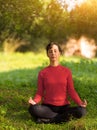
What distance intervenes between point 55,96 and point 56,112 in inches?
12.3

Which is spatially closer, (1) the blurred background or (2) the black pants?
(2) the black pants

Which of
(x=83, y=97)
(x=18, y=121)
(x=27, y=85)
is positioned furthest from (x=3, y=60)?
(x=18, y=121)

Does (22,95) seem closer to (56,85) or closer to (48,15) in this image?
(48,15)

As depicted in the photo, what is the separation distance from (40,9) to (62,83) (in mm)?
1608

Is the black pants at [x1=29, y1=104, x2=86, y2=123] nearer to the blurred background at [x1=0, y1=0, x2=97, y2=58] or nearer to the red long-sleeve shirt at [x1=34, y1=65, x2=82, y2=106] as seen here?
the red long-sleeve shirt at [x1=34, y1=65, x2=82, y2=106]

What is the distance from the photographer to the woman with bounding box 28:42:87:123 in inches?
310

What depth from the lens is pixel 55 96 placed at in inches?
311

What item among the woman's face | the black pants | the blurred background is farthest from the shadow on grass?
the blurred background

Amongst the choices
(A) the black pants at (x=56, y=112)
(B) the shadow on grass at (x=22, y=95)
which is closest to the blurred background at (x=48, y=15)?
(B) the shadow on grass at (x=22, y=95)

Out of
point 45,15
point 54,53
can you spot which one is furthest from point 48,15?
point 54,53

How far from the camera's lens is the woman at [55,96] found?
25.9 feet

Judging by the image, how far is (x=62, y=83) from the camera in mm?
7922

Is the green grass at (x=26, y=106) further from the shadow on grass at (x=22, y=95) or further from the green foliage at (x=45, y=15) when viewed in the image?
the green foliage at (x=45, y=15)

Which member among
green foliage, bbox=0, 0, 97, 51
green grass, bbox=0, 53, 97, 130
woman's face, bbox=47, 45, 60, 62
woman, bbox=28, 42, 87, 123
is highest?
green foliage, bbox=0, 0, 97, 51
